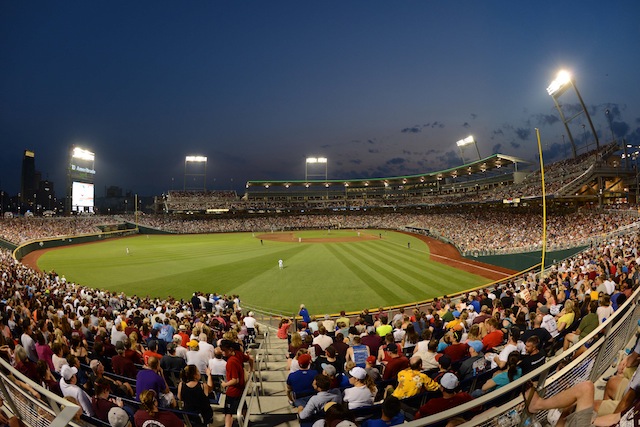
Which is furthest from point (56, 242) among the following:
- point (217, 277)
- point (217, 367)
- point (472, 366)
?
point (472, 366)

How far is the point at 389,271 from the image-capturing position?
84.8ft

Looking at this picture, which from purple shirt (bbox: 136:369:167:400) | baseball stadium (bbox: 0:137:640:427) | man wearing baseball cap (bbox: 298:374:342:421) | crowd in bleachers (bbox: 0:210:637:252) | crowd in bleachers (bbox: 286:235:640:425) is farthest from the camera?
crowd in bleachers (bbox: 0:210:637:252)

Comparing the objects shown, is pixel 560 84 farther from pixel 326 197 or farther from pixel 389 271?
pixel 326 197

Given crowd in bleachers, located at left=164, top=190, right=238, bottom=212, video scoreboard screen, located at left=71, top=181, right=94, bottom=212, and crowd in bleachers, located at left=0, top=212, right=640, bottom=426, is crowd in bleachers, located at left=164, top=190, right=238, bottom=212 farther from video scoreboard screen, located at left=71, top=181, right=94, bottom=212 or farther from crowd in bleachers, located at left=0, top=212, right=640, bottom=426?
crowd in bleachers, located at left=0, top=212, right=640, bottom=426

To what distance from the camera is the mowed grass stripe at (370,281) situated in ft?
63.7

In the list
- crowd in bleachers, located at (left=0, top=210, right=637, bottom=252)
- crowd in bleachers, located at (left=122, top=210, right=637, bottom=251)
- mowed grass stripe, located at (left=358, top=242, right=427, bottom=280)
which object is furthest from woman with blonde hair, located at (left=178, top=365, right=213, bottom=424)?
crowd in bleachers, located at (left=122, top=210, right=637, bottom=251)

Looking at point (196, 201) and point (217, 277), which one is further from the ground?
point (196, 201)

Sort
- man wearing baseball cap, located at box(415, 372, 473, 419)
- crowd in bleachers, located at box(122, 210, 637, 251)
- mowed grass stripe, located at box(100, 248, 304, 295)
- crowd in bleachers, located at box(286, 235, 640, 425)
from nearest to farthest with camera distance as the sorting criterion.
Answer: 1. man wearing baseball cap, located at box(415, 372, 473, 419)
2. crowd in bleachers, located at box(286, 235, 640, 425)
3. mowed grass stripe, located at box(100, 248, 304, 295)
4. crowd in bleachers, located at box(122, 210, 637, 251)

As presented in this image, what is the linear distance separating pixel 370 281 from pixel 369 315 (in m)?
12.4

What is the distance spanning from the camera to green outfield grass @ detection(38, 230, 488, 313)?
63.5 ft

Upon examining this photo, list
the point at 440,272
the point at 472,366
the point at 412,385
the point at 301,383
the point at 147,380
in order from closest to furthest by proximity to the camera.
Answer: the point at 412,385, the point at 147,380, the point at 301,383, the point at 472,366, the point at 440,272

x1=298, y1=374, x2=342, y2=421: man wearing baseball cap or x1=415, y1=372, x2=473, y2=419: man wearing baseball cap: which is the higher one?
x1=415, y1=372, x2=473, y2=419: man wearing baseball cap

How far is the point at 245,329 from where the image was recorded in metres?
9.99

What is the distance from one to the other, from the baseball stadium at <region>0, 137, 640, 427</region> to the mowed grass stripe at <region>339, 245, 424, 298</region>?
202mm
